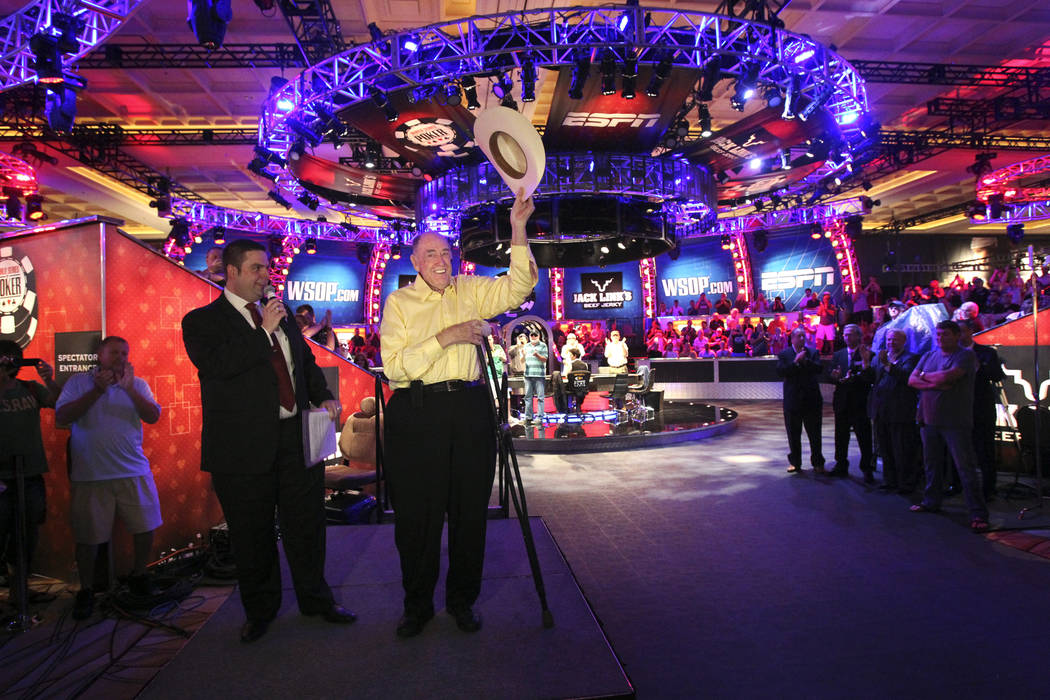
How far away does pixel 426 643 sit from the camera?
90.8 inches

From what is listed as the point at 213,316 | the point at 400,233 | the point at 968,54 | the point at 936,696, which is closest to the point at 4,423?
the point at 213,316

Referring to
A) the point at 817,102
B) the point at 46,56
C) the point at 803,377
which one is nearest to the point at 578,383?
the point at 803,377

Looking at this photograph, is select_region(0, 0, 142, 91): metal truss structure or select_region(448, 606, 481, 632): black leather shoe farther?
select_region(0, 0, 142, 91): metal truss structure

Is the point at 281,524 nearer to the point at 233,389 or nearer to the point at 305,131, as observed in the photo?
the point at 233,389

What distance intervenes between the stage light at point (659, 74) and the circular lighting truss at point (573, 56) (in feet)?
0.06

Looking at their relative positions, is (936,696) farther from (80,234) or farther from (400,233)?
(400,233)

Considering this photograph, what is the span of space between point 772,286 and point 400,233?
1266 centimetres

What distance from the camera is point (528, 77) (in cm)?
782

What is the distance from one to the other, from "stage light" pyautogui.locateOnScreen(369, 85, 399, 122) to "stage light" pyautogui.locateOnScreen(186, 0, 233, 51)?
2.37 meters

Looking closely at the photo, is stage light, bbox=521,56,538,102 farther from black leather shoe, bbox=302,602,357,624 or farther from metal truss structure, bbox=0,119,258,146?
black leather shoe, bbox=302,602,357,624

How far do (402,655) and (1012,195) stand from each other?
20.2m

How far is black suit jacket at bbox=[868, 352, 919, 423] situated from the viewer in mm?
5418

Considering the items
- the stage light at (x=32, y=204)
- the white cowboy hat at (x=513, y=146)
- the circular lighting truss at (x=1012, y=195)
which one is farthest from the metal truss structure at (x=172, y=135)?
the circular lighting truss at (x=1012, y=195)

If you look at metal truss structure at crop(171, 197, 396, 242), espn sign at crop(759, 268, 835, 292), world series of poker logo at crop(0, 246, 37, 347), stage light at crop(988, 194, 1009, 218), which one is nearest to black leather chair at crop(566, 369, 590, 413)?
world series of poker logo at crop(0, 246, 37, 347)
